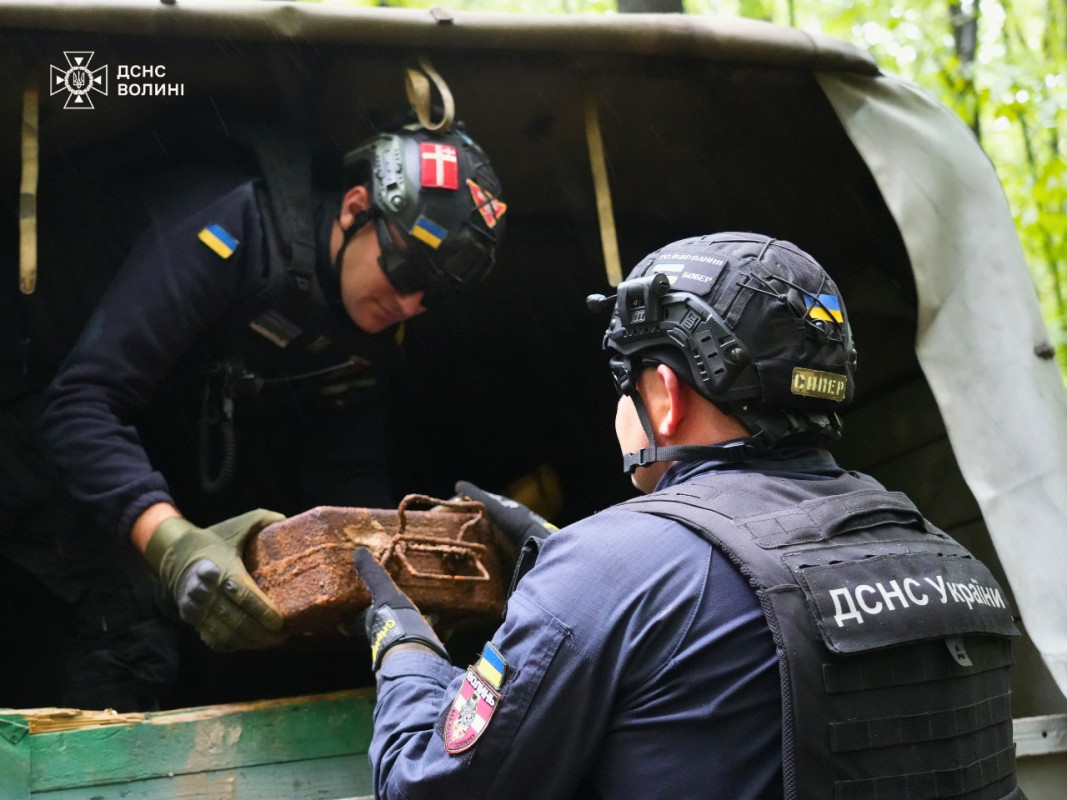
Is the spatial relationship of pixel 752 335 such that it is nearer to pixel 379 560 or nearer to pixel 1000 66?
pixel 379 560

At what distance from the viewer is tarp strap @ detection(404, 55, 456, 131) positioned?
2.98m

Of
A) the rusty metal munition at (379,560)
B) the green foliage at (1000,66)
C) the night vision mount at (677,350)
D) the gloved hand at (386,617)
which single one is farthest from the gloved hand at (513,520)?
the green foliage at (1000,66)

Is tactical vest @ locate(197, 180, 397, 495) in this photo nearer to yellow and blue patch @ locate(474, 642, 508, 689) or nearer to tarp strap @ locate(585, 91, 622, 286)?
tarp strap @ locate(585, 91, 622, 286)

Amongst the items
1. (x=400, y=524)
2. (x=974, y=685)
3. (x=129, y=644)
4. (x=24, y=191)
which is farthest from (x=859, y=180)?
(x=129, y=644)

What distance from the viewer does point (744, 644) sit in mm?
1473

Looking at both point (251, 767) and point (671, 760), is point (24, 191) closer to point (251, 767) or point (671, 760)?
point (251, 767)

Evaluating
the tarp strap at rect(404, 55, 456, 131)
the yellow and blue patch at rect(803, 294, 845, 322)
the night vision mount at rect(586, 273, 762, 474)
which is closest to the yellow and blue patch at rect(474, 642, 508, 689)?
the night vision mount at rect(586, 273, 762, 474)

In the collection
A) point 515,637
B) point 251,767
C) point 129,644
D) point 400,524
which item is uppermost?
point 515,637

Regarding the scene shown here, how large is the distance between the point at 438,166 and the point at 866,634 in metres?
2.01

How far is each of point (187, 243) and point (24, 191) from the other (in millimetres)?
428

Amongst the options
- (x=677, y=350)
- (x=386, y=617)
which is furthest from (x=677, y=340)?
(x=386, y=617)

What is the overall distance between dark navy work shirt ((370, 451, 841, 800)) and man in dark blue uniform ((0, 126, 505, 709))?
114 cm

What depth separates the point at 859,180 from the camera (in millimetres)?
3555

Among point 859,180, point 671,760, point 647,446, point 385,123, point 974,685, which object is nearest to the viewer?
point 671,760
